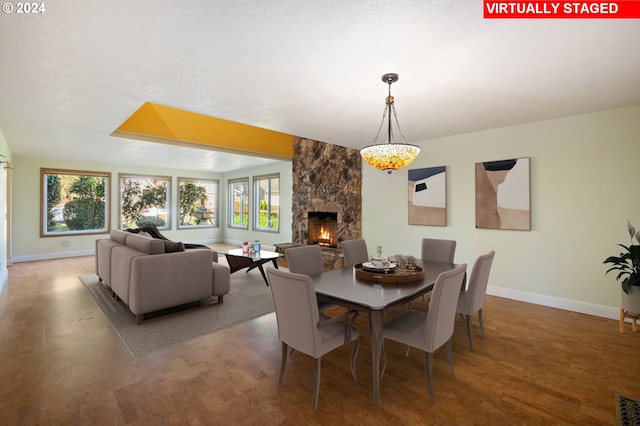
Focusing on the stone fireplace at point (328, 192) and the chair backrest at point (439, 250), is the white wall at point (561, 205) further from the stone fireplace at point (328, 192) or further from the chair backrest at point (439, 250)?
the stone fireplace at point (328, 192)

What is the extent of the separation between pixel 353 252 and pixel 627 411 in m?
2.50

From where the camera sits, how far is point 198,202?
32.3ft

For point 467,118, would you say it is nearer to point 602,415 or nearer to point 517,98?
point 517,98

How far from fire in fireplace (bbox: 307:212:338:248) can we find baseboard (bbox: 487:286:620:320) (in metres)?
3.14

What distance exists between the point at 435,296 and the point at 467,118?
9.06 ft

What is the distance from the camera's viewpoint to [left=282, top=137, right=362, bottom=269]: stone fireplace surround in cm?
591

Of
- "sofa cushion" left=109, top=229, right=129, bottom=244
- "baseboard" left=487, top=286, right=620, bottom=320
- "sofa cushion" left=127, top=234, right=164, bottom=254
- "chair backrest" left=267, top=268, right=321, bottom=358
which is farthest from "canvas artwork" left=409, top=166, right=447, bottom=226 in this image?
"sofa cushion" left=109, top=229, right=129, bottom=244

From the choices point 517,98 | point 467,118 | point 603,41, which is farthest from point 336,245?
point 603,41

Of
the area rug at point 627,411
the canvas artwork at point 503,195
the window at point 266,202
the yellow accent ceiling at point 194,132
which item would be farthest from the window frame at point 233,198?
the area rug at point 627,411

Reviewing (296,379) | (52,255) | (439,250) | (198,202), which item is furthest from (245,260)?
(198,202)

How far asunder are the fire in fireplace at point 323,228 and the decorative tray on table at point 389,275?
12.1ft

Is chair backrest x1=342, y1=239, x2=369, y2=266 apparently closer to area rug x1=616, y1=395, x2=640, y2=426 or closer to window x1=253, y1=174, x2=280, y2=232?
area rug x1=616, y1=395, x2=640, y2=426

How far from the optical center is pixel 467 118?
3.77 meters

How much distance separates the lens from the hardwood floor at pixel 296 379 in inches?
73.4
